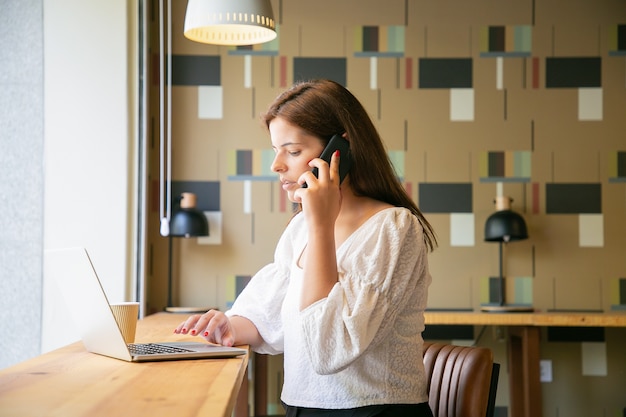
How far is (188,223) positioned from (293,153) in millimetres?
2295

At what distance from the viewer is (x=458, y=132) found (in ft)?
14.1

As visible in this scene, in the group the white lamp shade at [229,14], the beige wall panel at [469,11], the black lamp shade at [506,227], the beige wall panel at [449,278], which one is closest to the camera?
the white lamp shade at [229,14]

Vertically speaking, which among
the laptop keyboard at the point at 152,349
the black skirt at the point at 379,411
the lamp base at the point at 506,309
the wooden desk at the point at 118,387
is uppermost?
the wooden desk at the point at 118,387

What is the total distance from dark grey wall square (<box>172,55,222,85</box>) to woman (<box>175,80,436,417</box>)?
2575 millimetres

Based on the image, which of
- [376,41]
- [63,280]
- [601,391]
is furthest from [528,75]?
[63,280]

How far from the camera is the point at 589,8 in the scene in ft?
14.3

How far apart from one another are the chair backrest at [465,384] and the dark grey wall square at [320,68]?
2727 millimetres

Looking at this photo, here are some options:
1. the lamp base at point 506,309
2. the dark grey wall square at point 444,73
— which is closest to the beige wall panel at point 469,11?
the dark grey wall square at point 444,73

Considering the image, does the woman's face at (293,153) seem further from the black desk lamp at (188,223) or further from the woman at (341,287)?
the black desk lamp at (188,223)

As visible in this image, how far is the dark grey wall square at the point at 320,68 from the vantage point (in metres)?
4.28

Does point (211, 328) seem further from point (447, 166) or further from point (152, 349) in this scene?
point (447, 166)

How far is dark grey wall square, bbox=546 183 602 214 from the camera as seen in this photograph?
428 cm

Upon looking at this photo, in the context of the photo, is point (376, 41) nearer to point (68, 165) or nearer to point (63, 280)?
point (68, 165)

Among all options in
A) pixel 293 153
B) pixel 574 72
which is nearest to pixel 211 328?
pixel 293 153
